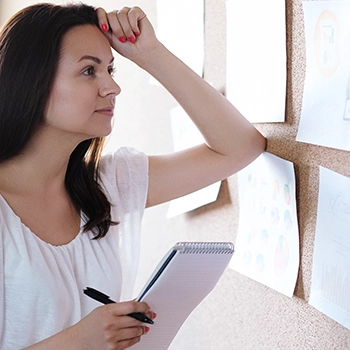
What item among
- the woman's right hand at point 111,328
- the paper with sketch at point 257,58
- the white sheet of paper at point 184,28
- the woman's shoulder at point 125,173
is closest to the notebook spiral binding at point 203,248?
A: the woman's right hand at point 111,328

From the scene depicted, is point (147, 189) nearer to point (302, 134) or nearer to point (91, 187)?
point (91, 187)

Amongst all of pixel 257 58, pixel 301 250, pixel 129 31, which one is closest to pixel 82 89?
pixel 129 31

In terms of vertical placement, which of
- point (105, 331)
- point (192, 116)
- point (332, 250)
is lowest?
point (105, 331)

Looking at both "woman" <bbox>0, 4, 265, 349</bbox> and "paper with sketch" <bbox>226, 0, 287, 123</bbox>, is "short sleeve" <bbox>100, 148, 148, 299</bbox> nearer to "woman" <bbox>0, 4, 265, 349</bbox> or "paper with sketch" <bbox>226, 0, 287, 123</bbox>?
"woman" <bbox>0, 4, 265, 349</bbox>

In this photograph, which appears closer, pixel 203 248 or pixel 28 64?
pixel 203 248

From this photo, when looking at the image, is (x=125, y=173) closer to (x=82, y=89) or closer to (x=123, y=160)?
(x=123, y=160)

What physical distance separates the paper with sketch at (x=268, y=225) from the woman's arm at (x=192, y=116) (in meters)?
0.03

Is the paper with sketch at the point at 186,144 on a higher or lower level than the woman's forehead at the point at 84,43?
lower

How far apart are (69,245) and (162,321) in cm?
22

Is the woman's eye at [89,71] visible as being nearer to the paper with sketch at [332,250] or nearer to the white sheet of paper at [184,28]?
the white sheet of paper at [184,28]

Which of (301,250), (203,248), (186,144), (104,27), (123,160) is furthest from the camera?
(186,144)

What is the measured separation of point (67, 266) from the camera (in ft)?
3.18

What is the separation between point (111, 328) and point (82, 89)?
341 mm

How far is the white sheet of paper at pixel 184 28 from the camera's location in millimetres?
1135
